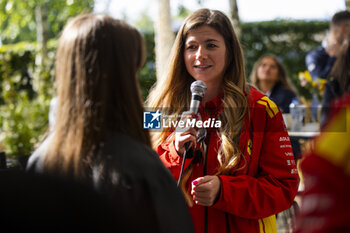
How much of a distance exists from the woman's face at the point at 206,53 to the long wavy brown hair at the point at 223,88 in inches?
1.1

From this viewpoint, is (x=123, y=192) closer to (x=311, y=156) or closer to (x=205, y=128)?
(x=311, y=156)

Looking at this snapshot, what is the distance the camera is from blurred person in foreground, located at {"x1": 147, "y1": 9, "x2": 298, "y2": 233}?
1.68m

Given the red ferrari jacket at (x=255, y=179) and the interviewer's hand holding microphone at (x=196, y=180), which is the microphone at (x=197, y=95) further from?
the red ferrari jacket at (x=255, y=179)

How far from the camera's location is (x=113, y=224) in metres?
1.00

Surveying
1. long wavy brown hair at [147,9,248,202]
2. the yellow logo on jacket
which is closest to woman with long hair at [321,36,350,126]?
the yellow logo on jacket

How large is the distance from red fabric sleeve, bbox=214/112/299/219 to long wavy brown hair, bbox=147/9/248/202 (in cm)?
9

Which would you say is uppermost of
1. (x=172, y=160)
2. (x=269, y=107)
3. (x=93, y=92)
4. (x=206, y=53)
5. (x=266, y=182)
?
(x=206, y=53)

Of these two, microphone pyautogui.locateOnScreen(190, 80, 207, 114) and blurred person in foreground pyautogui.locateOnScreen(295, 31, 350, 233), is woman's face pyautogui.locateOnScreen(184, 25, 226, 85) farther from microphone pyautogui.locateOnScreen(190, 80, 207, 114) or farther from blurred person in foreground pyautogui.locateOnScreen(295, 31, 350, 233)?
blurred person in foreground pyautogui.locateOnScreen(295, 31, 350, 233)

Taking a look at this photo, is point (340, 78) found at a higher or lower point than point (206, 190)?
higher

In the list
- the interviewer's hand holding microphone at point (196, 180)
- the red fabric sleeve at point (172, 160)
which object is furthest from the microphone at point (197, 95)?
the red fabric sleeve at point (172, 160)

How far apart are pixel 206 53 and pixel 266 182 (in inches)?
25.6

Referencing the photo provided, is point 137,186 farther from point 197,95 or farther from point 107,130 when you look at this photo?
point 197,95

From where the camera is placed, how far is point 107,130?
1182mm

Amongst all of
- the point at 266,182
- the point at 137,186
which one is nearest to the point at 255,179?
the point at 266,182
